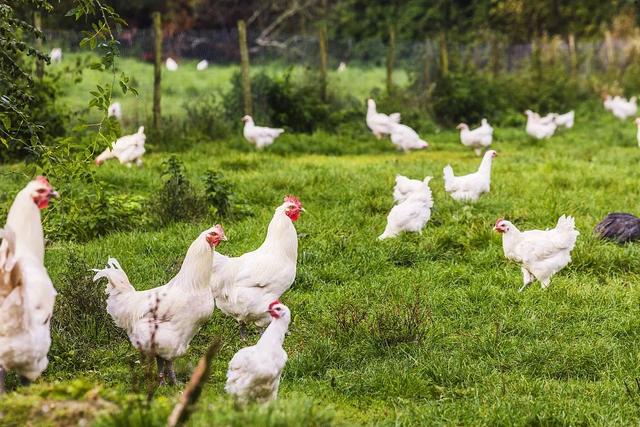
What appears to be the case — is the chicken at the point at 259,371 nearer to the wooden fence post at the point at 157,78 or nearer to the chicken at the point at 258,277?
the chicken at the point at 258,277

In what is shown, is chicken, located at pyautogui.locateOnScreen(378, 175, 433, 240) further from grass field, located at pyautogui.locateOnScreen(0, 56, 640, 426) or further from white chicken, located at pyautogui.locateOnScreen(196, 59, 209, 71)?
white chicken, located at pyautogui.locateOnScreen(196, 59, 209, 71)

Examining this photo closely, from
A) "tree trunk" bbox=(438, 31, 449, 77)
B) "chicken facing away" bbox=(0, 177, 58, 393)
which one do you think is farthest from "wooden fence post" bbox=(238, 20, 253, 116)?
"chicken facing away" bbox=(0, 177, 58, 393)

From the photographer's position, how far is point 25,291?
14.3 ft

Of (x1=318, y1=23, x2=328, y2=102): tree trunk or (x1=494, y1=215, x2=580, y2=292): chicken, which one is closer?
(x1=494, y1=215, x2=580, y2=292): chicken

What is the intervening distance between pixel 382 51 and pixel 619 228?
68.0 feet

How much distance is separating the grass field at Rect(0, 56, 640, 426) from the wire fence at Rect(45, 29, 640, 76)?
9.36 m

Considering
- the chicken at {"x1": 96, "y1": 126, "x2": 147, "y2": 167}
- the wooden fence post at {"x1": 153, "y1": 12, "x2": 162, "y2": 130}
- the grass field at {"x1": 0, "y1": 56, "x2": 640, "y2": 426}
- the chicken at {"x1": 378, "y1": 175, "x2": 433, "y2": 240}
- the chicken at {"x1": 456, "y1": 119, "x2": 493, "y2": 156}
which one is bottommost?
the grass field at {"x1": 0, "y1": 56, "x2": 640, "y2": 426}

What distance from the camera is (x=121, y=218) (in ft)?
30.9

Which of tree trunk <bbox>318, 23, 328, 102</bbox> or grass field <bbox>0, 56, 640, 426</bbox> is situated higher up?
tree trunk <bbox>318, 23, 328, 102</bbox>

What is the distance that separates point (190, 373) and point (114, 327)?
95 cm

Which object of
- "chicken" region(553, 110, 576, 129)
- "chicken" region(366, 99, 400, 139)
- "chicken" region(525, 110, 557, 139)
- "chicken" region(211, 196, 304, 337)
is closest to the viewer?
"chicken" region(211, 196, 304, 337)

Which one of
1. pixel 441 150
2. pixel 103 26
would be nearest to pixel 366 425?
pixel 103 26

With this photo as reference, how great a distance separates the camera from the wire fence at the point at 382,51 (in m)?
20.5

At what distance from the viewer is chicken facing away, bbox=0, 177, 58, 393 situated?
4336mm
